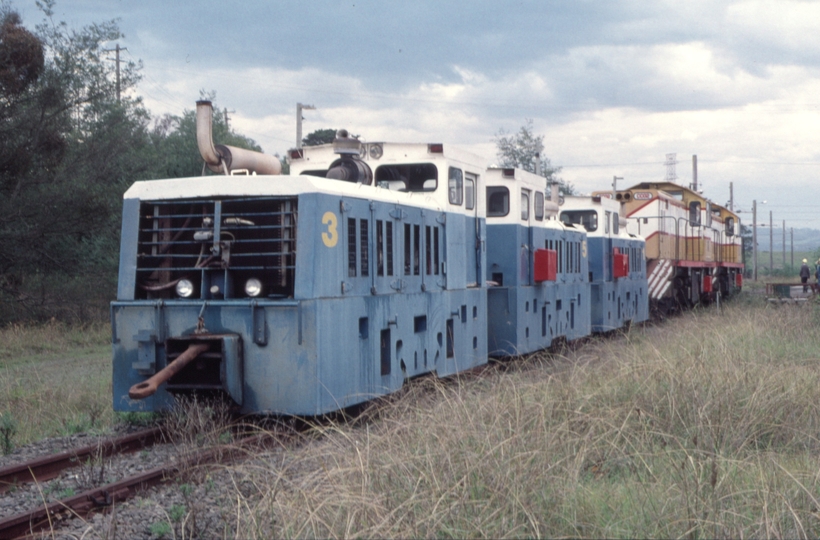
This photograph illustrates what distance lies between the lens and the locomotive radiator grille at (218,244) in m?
8.12

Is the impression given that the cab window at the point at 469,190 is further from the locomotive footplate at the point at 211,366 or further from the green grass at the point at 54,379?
the green grass at the point at 54,379

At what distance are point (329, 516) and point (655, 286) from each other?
22.8m

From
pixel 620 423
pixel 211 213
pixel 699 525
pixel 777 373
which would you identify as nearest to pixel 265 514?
pixel 699 525

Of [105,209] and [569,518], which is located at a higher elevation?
[105,209]

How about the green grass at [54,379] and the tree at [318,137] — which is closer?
the green grass at [54,379]

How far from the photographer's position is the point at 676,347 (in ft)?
35.1

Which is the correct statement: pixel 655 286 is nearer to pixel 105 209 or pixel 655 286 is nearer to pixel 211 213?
pixel 105 209

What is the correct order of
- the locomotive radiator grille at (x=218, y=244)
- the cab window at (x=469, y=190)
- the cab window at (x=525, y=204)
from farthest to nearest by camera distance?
the cab window at (x=525, y=204) → the cab window at (x=469, y=190) → the locomotive radiator grille at (x=218, y=244)

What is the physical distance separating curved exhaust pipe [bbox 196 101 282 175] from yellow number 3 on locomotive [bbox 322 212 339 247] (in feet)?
4.48

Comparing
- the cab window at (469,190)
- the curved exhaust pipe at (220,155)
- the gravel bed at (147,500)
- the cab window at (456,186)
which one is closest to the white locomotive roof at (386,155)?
the cab window at (456,186)

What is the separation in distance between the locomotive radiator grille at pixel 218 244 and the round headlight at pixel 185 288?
0.28 feet

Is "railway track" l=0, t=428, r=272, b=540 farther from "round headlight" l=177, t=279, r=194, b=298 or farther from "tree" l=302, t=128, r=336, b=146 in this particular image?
"tree" l=302, t=128, r=336, b=146

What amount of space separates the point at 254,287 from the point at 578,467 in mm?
3744

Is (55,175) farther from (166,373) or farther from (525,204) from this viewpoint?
(166,373)
